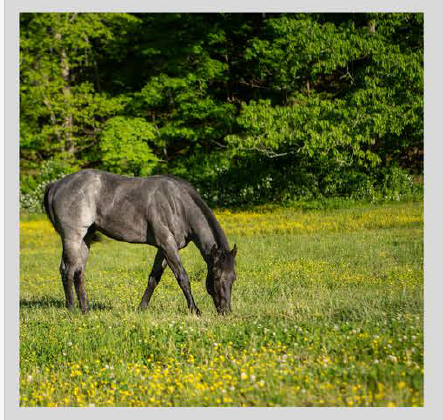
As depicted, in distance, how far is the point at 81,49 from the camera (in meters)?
26.7

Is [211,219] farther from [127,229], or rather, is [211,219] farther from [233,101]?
[233,101]

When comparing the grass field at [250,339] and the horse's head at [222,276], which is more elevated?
the horse's head at [222,276]

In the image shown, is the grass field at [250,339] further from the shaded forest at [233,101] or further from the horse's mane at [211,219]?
the shaded forest at [233,101]

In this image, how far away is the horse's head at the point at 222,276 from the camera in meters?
7.04

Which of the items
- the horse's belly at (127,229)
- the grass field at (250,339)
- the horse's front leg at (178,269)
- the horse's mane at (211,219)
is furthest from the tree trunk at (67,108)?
the horse's front leg at (178,269)

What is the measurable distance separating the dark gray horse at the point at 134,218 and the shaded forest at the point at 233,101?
8875mm

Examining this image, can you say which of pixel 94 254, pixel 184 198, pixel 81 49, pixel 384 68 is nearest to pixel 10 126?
pixel 184 198

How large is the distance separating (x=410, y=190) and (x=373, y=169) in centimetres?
196

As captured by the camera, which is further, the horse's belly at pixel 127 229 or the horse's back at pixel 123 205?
the horse's belly at pixel 127 229

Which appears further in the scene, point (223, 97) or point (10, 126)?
point (223, 97)

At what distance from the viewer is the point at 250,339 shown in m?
5.96

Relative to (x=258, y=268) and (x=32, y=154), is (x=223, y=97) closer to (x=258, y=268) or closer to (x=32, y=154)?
(x=32, y=154)

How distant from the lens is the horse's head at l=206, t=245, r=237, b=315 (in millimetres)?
7035

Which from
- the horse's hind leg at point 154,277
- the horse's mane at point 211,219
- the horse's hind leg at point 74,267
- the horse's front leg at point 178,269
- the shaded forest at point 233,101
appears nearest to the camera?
the horse's mane at point 211,219
